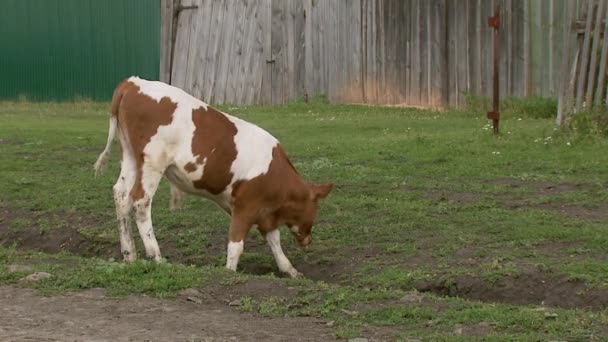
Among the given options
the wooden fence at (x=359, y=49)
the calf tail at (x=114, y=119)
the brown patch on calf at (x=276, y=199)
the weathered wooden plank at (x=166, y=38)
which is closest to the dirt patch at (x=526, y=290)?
the brown patch on calf at (x=276, y=199)

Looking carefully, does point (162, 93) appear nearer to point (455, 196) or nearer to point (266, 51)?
point (455, 196)

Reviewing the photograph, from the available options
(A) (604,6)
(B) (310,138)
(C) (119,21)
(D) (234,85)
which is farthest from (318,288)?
(C) (119,21)

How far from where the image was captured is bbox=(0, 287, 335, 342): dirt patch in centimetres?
699

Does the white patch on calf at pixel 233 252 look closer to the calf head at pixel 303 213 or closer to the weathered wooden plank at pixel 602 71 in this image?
the calf head at pixel 303 213

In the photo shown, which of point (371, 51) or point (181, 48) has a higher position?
point (371, 51)

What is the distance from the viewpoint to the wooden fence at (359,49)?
2009 cm

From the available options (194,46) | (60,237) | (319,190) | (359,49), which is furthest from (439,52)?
(319,190)

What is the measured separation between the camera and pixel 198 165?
10.5 m

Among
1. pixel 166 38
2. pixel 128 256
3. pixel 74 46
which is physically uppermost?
pixel 166 38

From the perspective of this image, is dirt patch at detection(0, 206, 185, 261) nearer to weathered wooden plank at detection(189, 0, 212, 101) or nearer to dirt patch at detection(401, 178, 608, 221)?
dirt patch at detection(401, 178, 608, 221)

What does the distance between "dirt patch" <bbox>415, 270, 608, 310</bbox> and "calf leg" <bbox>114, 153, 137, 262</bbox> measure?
2.61m

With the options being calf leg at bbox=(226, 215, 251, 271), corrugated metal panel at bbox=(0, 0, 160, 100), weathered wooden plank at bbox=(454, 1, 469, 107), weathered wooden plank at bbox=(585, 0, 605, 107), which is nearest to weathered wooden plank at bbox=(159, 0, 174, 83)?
corrugated metal panel at bbox=(0, 0, 160, 100)

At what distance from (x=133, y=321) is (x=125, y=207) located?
130 inches

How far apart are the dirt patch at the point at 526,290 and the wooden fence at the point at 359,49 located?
777 cm
